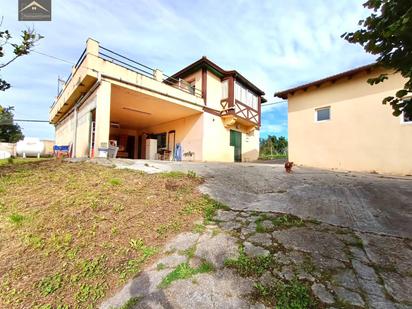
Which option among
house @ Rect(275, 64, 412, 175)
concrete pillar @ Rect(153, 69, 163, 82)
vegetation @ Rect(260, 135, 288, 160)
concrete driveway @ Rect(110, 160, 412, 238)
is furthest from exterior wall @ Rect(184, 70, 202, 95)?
vegetation @ Rect(260, 135, 288, 160)

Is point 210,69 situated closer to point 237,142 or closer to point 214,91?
point 214,91

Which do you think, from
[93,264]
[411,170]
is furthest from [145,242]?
[411,170]

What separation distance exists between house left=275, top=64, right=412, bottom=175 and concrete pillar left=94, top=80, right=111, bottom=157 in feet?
26.6

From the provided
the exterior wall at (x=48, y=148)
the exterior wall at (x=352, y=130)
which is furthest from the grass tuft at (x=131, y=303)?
the exterior wall at (x=48, y=148)

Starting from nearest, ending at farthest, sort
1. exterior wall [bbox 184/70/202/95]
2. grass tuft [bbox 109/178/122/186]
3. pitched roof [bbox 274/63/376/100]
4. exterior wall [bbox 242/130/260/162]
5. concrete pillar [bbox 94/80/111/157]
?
grass tuft [bbox 109/178/122/186] → pitched roof [bbox 274/63/376/100] → concrete pillar [bbox 94/80/111/157] → exterior wall [bbox 184/70/202/95] → exterior wall [bbox 242/130/260/162]

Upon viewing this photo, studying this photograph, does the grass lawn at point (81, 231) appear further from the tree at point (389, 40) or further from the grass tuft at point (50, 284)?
the tree at point (389, 40)

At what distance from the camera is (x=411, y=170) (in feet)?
24.5

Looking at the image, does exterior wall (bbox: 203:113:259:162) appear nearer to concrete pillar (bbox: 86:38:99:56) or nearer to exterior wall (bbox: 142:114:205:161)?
exterior wall (bbox: 142:114:205:161)

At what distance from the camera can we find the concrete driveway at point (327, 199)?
10.8 feet

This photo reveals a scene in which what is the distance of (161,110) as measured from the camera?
1335 centimetres

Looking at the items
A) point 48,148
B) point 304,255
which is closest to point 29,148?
point 48,148

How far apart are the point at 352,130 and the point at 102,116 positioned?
10.0 metres

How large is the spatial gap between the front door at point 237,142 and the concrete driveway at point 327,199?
900 cm

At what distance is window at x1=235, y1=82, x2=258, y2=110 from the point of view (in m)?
14.8
